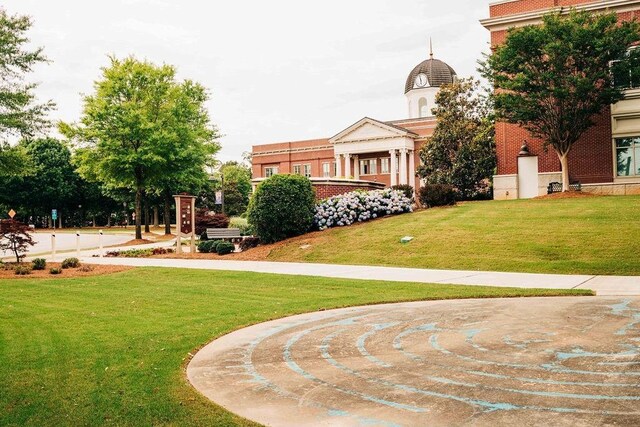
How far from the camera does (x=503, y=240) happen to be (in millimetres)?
19516

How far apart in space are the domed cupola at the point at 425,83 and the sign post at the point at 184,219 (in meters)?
58.9

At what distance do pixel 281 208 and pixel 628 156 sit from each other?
22407 mm

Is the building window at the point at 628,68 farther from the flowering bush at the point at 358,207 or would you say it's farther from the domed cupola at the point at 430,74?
the domed cupola at the point at 430,74

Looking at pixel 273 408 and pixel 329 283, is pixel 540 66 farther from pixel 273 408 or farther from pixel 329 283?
pixel 273 408

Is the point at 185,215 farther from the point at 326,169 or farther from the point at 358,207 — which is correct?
the point at 326,169

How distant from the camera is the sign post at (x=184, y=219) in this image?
2594cm

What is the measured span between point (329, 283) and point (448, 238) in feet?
27.4

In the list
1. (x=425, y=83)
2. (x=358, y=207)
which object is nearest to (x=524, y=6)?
(x=358, y=207)

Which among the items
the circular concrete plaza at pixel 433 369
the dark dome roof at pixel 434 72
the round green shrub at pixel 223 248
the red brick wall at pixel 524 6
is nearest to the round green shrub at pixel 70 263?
the round green shrub at pixel 223 248

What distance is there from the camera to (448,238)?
20.7 m

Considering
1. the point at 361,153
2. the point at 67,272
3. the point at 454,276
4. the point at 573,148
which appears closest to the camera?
the point at 454,276

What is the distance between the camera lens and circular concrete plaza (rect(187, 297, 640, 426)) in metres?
4.44

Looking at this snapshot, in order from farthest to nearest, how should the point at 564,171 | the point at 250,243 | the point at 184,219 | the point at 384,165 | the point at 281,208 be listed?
the point at 384,165, the point at 564,171, the point at 184,219, the point at 250,243, the point at 281,208

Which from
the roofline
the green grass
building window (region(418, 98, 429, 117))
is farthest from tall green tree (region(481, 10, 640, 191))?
building window (region(418, 98, 429, 117))
